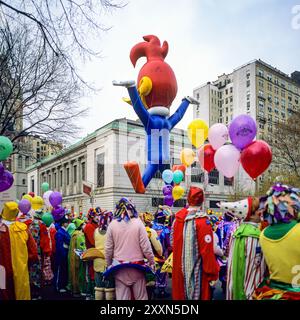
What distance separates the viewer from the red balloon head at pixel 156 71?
7543mm

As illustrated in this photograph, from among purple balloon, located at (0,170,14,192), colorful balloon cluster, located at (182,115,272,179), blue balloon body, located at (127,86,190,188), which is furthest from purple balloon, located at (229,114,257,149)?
purple balloon, located at (0,170,14,192)

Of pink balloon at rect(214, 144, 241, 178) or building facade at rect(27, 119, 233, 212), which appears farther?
building facade at rect(27, 119, 233, 212)

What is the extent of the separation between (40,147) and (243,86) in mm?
15841

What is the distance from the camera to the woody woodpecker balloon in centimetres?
747

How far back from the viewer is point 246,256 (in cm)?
370

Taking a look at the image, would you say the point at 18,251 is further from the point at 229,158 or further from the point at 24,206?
the point at 229,158

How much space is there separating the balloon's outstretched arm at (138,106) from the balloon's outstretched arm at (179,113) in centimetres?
76

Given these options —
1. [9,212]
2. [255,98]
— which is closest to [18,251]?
[9,212]

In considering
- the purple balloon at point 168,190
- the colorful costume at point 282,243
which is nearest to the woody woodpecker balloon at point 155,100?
the purple balloon at point 168,190

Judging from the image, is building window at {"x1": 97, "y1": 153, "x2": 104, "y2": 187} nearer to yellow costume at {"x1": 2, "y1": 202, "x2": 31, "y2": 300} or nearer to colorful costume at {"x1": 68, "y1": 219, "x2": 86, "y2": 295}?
colorful costume at {"x1": 68, "y1": 219, "x2": 86, "y2": 295}

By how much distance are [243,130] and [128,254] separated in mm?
2959

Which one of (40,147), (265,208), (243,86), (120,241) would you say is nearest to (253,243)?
(265,208)

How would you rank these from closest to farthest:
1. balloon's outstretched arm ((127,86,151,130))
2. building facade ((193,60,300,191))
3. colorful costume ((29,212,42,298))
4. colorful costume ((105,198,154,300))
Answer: colorful costume ((105,198,154,300))
colorful costume ((29,212,42,298))
balloon's outstretched arm ((127,86,151,130))
building facade ((193,60,300,191))
